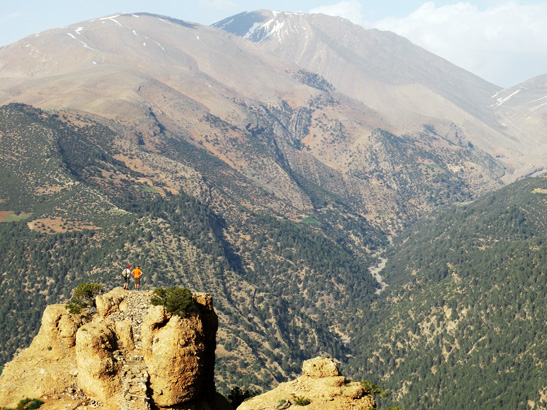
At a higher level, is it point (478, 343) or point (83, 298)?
point (83, 298)

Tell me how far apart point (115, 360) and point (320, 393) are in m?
14.0

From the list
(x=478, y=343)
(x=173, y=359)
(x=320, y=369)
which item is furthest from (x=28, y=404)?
(x=478, y=343)

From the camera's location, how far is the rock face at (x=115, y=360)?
38969 mm

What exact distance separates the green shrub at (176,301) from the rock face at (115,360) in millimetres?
476

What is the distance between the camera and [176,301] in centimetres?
4050

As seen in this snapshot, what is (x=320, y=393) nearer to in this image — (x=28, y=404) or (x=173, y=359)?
(x=173, y=359)

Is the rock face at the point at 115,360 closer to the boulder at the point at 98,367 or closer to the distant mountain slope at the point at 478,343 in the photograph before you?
the boulder at the point at 98,367

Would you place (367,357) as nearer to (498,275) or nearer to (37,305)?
(498,275)

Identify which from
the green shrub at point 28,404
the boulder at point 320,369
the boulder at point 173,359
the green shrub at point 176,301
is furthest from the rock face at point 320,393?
the green shrub at point 28,404

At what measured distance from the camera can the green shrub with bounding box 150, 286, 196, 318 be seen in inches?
1587

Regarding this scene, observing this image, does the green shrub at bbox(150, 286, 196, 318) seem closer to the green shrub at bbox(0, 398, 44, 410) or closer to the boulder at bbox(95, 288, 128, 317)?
the boulder at bbox(95, 288, 128, 317)

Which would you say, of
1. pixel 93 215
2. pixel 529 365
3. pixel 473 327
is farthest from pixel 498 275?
pixel 93 215

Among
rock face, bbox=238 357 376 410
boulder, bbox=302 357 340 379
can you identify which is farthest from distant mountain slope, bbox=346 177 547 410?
rock face, bbox=238 357 376 410

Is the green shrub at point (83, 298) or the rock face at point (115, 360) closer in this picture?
the rock face at point (115, 360)
